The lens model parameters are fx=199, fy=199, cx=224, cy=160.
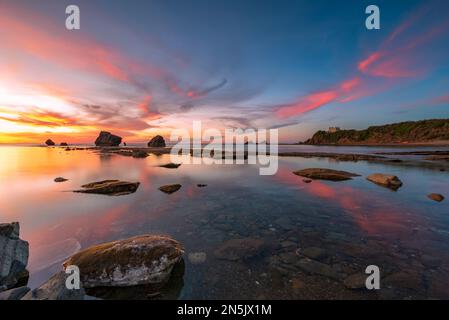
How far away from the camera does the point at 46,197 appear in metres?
17.7

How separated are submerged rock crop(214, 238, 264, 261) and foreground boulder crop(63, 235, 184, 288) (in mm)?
1894

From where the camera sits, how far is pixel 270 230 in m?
10.4

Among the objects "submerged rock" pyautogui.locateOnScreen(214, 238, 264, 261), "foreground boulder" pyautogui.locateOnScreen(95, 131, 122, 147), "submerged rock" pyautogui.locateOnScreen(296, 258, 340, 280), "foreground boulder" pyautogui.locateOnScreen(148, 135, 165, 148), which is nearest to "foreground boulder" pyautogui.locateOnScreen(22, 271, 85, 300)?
"submerged rock" pyautogui.locateOnScreen(214, 238, 264, 261)

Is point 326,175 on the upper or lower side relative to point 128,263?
upper

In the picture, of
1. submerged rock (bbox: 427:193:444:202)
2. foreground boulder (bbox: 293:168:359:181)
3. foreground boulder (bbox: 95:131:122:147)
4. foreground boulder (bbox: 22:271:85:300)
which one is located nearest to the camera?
foreground boulder (bbox: 22:271:85:300)

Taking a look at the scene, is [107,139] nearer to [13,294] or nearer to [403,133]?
[13,294]

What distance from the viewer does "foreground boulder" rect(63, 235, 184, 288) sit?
622cm

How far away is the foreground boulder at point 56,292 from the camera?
511 cm

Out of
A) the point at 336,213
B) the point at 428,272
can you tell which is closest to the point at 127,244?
the point at 428,272

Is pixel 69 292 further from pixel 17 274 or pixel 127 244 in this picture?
pixel 17 274

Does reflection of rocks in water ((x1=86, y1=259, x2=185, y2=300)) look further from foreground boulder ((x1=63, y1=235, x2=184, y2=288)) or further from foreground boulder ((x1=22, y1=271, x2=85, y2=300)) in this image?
foreground boulder ((x1=22, y1=271, x2=85, y2=300))

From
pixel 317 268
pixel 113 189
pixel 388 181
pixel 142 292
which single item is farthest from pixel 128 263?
pixel 388 181

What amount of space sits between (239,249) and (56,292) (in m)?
6.02
